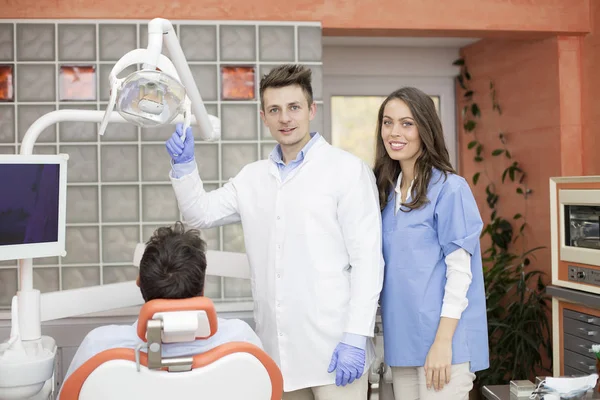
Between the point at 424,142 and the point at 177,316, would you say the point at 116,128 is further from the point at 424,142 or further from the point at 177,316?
the point at 177,316

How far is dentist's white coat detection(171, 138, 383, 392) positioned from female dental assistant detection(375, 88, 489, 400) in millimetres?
98

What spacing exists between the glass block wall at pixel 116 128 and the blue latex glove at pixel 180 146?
1.44 m

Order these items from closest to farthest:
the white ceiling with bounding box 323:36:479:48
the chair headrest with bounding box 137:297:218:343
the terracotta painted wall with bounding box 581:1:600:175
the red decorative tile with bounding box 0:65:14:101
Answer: the chair headrest with bounding box 137:297:218:343
the red decorative tile with bounding box 0:65:14:101
the terracotta painted wall with bounding box 581:1:600:175
the white ceiling with bounding box 323:36:479:48

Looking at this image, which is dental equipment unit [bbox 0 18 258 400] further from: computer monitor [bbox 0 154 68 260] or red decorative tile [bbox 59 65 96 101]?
red decorative tile [bbox 59 65 96 101]

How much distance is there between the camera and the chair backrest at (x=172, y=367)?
4.90 feet

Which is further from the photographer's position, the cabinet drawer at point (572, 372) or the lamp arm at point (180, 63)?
the cabinet drawer at point (572, 372)

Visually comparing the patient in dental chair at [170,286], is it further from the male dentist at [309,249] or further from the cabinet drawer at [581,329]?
the cabinet drawer at [581,329]

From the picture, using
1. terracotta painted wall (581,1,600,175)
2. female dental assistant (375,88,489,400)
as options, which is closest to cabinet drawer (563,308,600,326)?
terracotta painted wall (581,1,600,175)

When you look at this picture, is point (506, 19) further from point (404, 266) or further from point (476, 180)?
point (404, 266)

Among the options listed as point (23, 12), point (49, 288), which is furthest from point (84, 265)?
point (23, 12)

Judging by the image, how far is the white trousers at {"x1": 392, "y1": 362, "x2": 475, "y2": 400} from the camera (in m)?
2.16

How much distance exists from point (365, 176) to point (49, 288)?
2029 mm

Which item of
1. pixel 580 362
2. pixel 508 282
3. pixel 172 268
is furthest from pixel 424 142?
pixel 508 282

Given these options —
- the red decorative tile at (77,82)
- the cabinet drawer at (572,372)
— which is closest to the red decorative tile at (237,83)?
the red decorative tile at (77,82)
